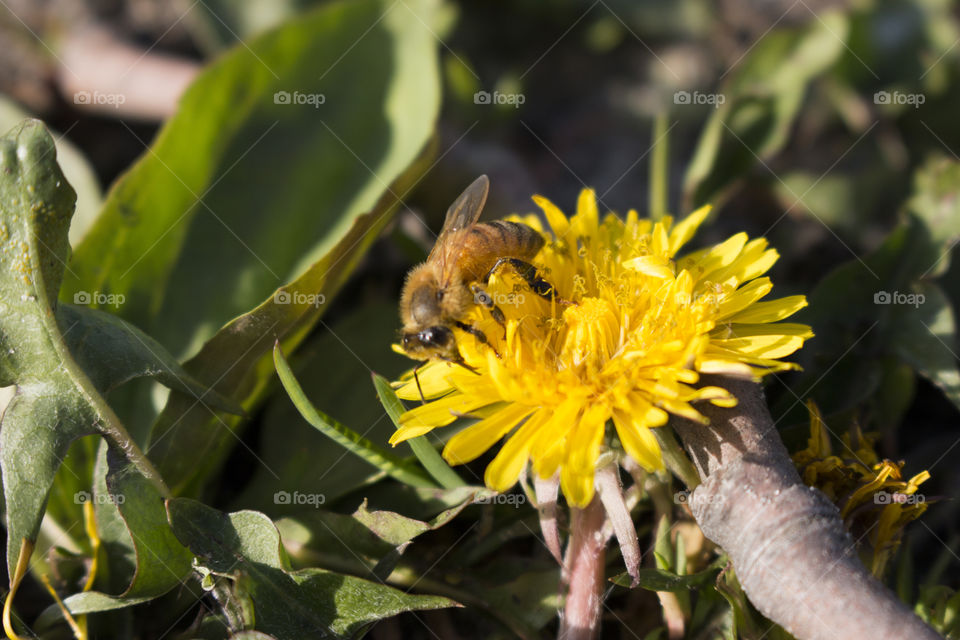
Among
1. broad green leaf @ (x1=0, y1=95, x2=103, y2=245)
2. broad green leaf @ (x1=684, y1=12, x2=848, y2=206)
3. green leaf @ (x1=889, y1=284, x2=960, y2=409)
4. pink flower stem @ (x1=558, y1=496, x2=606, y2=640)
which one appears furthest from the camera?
broad green leaf @ (x1=684, y1=12, x2=848, y2=206)

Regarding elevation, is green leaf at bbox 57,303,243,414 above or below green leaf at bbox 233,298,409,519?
above

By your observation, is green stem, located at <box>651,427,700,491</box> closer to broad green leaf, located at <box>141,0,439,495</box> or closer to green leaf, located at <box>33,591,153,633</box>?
broad green leaf, located at <box>141,0,439,495</box>

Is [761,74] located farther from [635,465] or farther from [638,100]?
[635,465]

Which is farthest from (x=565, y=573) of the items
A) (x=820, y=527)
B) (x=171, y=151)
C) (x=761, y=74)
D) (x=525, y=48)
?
(x=525, y=48)

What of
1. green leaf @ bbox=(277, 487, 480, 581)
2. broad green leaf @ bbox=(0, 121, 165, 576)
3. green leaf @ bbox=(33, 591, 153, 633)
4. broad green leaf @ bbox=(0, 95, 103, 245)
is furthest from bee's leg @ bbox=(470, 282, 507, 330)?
broad green leaf @ bbox=(0, 95, 103, 245)

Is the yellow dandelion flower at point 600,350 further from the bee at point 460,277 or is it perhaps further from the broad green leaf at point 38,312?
the broad green leaf at point 38,312

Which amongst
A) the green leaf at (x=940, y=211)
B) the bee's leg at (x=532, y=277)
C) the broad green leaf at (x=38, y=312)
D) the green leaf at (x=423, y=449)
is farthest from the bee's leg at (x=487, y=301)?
the green leaf at (x=940, y=211)
